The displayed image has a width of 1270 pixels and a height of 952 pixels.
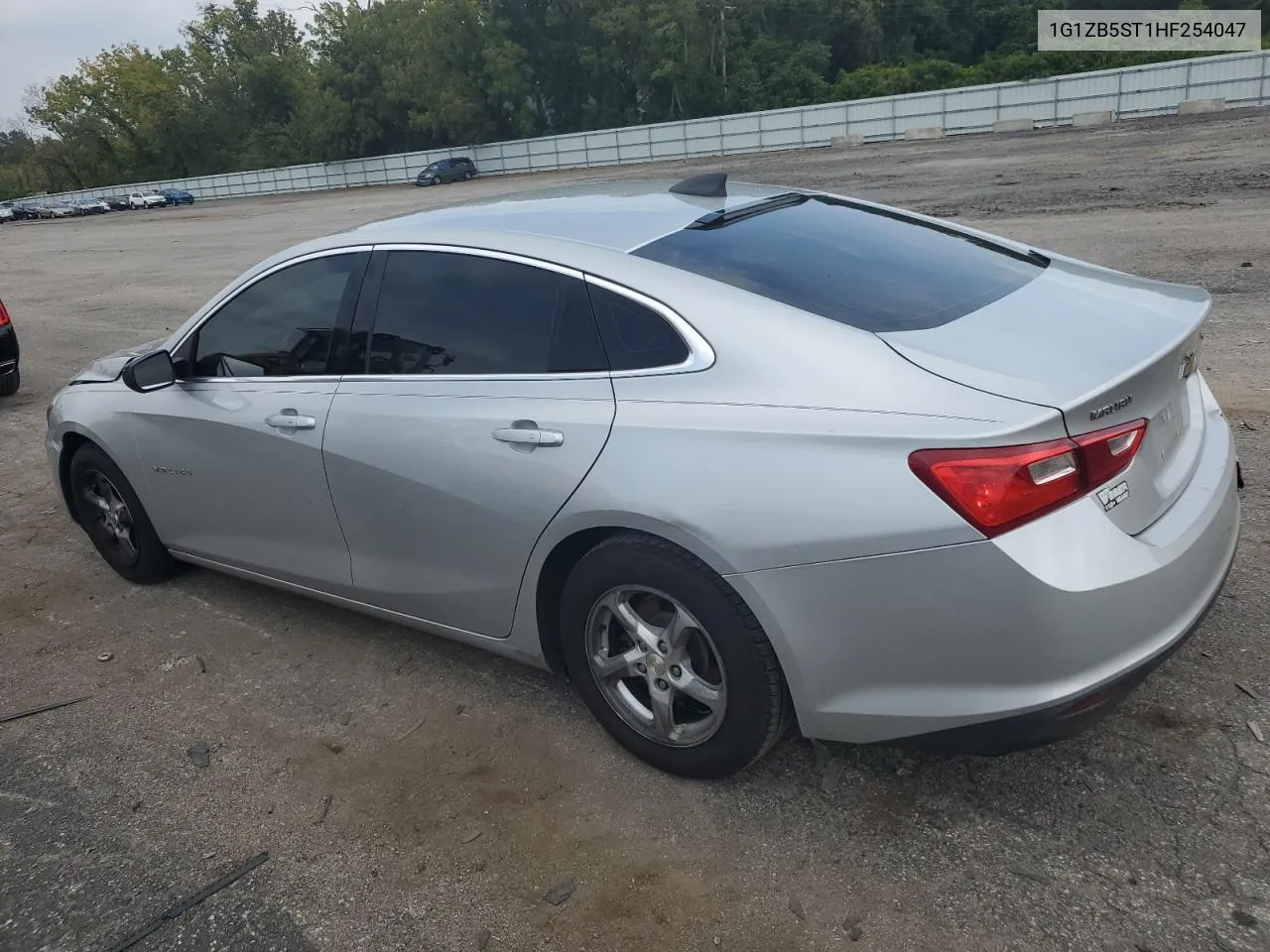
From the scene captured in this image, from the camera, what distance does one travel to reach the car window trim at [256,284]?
11.9 feet

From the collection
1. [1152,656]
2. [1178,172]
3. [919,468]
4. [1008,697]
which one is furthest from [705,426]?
[1178,172]

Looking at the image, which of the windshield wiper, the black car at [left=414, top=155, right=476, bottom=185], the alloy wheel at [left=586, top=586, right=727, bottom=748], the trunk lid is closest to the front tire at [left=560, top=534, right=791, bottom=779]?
the alloy wheel at [left=586, top=586, right=727, bottom=748]

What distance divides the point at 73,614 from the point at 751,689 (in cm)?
341

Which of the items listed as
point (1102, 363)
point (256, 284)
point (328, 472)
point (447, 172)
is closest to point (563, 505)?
point (328, 472)

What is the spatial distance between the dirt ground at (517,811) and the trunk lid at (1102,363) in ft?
2.64

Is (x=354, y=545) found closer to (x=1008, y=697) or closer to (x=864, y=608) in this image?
(x=864, y=608)

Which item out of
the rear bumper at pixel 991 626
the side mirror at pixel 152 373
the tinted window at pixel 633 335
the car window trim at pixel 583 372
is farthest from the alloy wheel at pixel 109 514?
the rear bumper at pixel 991 626

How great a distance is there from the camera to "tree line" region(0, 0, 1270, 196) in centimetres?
6669

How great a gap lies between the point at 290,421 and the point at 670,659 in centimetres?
172

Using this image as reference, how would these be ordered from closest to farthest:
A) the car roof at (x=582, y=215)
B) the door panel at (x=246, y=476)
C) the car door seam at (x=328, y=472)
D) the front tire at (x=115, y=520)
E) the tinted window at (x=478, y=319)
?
the tinted window at (x=478, y=319)
the car roof at (x=582, y=215)
the car door seam at (x=328, y=472)
the door panel at (x=246, y=476)
the front tire at (x=115, y=520)

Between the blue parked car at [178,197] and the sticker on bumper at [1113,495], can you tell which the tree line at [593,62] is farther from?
the sticker on bumper at [1113,495]

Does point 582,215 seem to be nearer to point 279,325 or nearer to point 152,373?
point 279,325

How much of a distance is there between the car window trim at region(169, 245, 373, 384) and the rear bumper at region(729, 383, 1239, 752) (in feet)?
6.30

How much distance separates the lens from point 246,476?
12.6 ft
